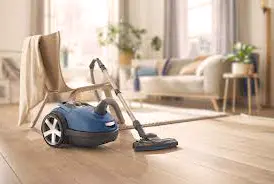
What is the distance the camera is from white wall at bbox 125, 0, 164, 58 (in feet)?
20.7

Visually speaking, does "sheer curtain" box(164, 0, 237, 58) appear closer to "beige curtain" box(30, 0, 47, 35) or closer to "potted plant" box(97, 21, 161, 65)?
"potted plant" box(97, 21, 161, 65)

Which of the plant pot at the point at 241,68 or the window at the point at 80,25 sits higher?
the window at the point at 80,25

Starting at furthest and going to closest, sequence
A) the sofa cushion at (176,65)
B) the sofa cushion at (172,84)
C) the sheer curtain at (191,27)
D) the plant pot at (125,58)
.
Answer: the plant pot at (125,58)
the sofa cushion at (176,65)
the sheer curtain at (191,27)
the sofa cushion at (172,84)

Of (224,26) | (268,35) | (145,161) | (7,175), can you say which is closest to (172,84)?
(224,26)

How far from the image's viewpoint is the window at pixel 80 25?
Result: 241 inches

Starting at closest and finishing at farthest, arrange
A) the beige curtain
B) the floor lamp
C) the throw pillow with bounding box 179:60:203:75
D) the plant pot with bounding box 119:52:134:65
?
1. the floor lamp
2. the throw pillow with bounding box 179:60:203:75
3. the beige curtain
4. the plant pot with bounding box 119:52:134:65

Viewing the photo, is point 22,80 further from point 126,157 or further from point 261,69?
point 261,69

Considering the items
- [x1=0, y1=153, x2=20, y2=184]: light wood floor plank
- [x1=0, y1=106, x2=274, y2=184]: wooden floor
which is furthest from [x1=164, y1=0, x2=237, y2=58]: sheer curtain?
[x1=0, y1=153, x2=20, y2=184]: light wood floor plank

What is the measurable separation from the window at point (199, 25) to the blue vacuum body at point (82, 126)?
3.96m

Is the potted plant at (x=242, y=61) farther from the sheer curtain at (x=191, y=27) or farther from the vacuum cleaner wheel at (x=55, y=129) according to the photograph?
the vacuum cleaner wheel at (x=55, y=129)

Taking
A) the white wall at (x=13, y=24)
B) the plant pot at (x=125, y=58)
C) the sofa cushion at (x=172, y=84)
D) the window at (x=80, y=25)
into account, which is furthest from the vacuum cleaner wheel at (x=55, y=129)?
the window at (x=80, y=25)

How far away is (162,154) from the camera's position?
1.70 metres

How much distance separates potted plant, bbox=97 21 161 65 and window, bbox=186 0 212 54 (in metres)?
0.67

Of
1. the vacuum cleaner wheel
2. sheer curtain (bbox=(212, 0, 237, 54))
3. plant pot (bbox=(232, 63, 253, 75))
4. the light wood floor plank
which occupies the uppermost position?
sheer curtain (bbox=(212, 0, 237, 54))
